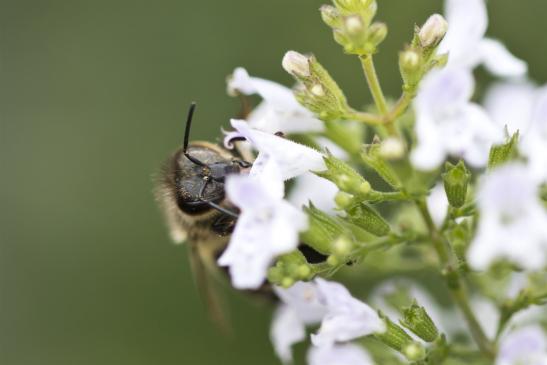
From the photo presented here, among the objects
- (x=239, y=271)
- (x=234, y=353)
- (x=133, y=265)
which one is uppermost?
(x=239, y=271)

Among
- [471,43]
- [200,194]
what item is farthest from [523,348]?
[200,194]

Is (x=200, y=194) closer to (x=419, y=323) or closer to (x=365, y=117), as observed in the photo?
(x=365, y=117)

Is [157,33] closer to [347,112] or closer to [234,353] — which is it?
[234,353]

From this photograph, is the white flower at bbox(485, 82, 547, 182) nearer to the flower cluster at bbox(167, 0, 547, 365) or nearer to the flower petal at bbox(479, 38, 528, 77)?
the flower petal at bbox(479, 38, 528, 77)

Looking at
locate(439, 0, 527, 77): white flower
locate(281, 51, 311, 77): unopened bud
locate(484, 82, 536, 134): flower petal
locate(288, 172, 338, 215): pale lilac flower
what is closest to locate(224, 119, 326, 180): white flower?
locate(281, 51, 311, 77): unopened bud


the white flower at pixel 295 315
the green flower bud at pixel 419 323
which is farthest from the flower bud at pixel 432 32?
the white flower at pixel 295 315

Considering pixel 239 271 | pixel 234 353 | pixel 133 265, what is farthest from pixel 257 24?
pixel 239 271
